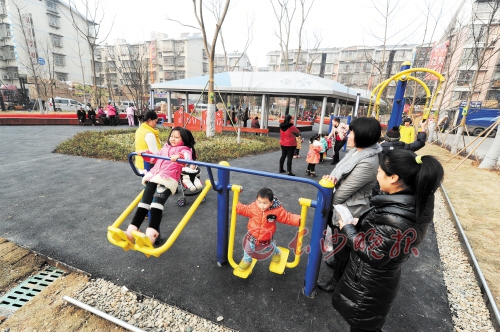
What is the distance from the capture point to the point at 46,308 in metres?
2.02

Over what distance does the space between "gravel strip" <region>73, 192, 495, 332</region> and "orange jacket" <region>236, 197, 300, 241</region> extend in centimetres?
80

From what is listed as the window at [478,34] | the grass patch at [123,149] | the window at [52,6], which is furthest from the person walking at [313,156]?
the window at [52,6]

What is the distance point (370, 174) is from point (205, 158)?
579 cm

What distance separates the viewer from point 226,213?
2385mm

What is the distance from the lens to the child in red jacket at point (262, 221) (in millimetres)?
2115

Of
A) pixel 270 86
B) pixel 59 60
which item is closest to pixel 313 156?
pixel 270 86

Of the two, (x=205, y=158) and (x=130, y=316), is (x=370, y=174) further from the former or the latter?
(x=205, y=158)

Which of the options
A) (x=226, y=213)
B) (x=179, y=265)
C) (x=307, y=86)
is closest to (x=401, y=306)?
(x=226, y=213)

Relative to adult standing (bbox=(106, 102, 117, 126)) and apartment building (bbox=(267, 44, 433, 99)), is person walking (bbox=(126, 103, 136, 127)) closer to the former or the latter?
adult standing (bbox=(106, 102, 117, 126))

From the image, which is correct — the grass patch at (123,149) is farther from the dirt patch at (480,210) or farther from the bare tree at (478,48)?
the bare tree at (478,48)

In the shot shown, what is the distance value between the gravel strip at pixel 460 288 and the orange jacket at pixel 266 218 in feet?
5.62

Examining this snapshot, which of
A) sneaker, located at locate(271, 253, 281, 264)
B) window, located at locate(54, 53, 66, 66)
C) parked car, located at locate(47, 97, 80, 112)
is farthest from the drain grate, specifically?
window, located at locate(54, 53, 66, 66)

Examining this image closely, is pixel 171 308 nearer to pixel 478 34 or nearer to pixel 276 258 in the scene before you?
pixel 276 258

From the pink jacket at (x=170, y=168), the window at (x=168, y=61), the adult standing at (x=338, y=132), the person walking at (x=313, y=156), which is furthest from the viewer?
the window at (x=168, y=61)
